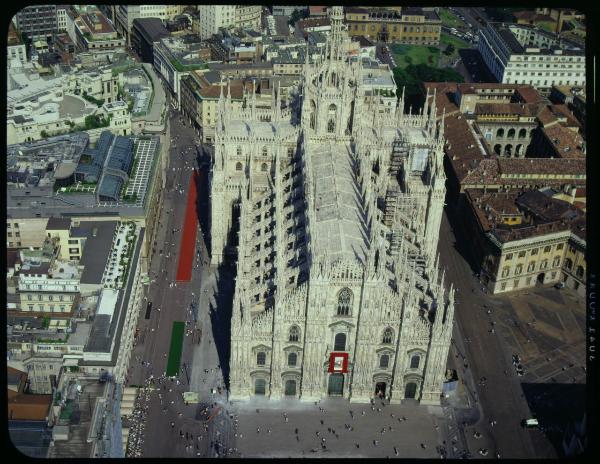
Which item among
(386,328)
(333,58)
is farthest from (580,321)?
(333,58)

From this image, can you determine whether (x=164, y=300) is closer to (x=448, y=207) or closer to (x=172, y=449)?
(x=172, y=449)

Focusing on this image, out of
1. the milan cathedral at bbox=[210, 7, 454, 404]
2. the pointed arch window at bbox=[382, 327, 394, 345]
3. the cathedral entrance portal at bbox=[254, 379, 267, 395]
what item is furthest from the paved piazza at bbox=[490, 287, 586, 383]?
the cathedral entrance portal at bbox=[254, 379, 267, 395]

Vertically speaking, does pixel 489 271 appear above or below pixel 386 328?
below

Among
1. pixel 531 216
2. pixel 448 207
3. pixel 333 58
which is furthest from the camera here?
pixel 448 207

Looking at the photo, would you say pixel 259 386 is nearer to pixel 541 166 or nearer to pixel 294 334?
pixel 294 334

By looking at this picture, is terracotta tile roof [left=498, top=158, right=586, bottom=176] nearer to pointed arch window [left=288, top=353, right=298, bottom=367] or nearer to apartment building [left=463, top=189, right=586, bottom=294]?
apartment building [left=463, top=189, right=586, bottom=294]

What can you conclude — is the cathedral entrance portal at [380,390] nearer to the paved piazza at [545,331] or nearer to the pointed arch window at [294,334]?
the pointed arch window at [294,334]

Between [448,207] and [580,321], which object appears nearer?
[580,321]
